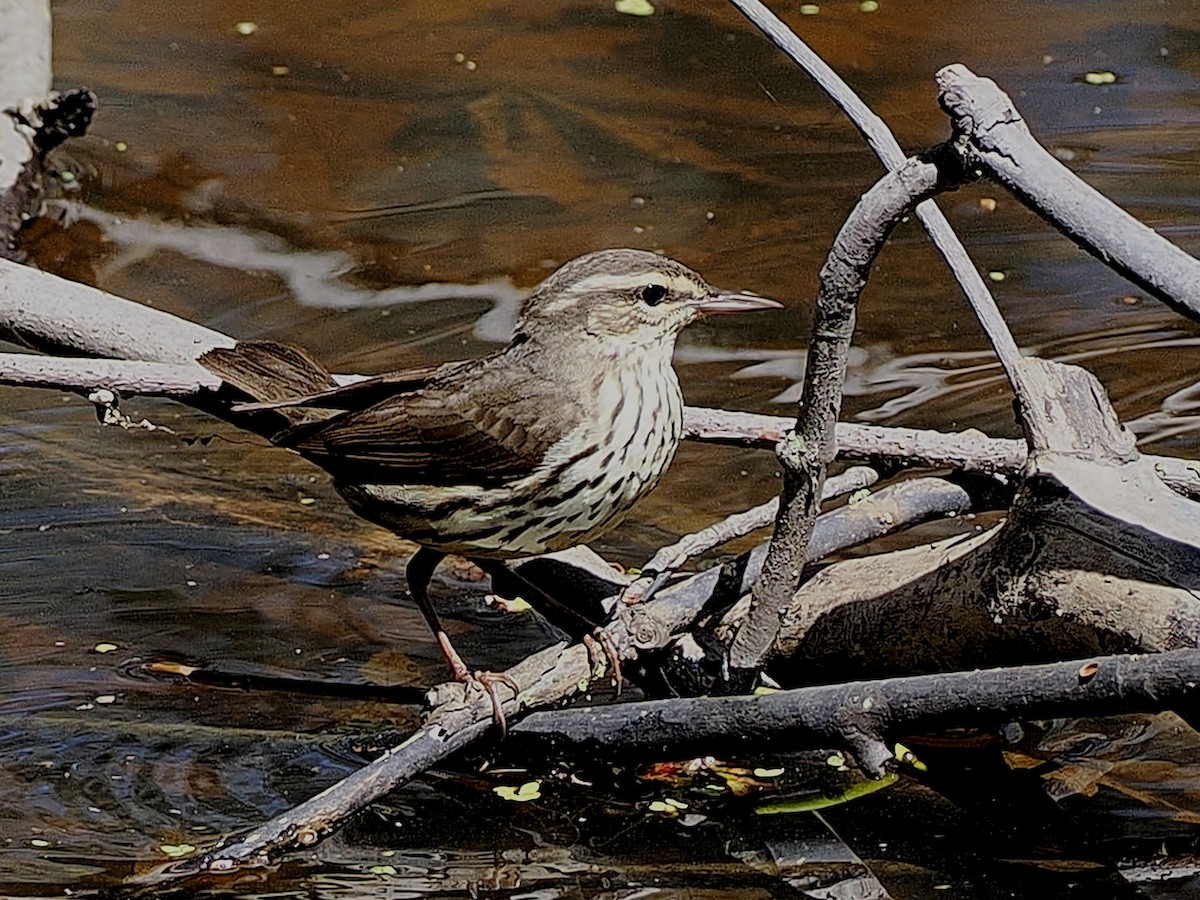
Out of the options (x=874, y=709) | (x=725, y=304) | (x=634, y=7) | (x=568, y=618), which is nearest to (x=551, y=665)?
(x=568, y=618)

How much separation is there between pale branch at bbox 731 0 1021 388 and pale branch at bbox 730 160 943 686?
0.64 ft

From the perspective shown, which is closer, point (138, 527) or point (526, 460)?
point (526, 460)

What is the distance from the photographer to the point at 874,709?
13.7 feet

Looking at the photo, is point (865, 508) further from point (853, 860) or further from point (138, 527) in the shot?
point (138, 527)

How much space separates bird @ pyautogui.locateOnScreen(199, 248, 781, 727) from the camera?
480cm

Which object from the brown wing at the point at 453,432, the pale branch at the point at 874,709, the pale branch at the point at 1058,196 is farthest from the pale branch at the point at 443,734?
the pale branch at the point at 1058,196

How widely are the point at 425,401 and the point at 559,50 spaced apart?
5878mm

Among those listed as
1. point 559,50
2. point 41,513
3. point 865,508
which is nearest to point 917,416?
point 865,508

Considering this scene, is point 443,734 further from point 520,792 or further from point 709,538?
point 709,538

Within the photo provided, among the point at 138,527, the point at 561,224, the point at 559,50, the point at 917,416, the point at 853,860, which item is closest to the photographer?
the point at 853,860

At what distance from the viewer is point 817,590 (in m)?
5.11

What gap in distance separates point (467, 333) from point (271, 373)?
8.26 feet

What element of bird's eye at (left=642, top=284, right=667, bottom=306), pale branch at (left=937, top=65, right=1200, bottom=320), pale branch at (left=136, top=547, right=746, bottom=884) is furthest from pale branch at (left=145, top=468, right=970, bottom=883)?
pale branch at (left=937, top=65, right=1200, bottom=320)

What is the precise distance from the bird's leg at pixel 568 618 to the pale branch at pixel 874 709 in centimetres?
18
